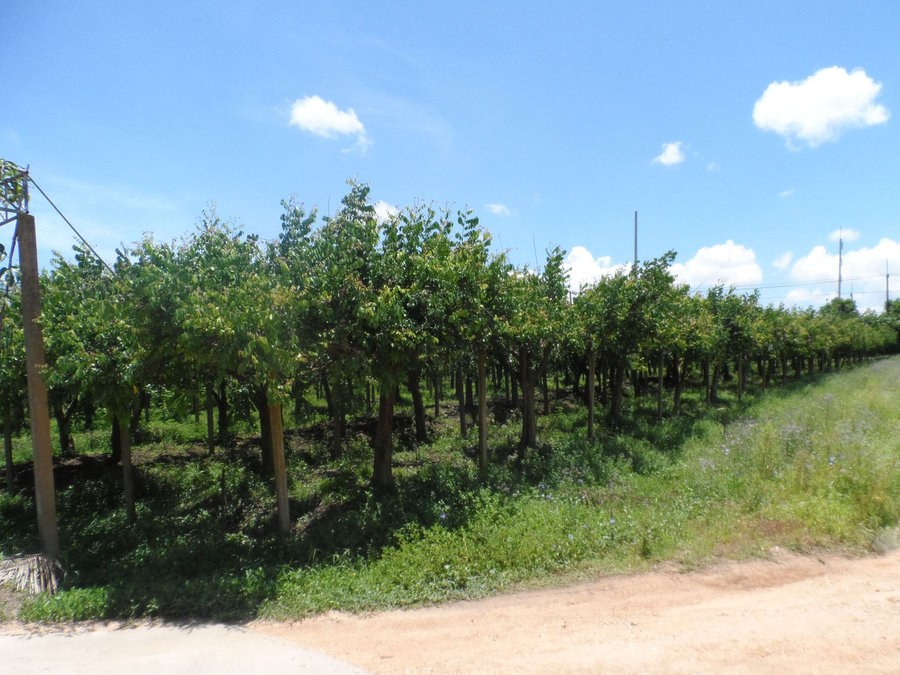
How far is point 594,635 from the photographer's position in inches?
173

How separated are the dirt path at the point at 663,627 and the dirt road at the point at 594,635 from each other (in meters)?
0.01

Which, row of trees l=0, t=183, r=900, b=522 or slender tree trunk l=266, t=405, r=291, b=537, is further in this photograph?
slender tree trunk l=266, t=405, r=291, b=537

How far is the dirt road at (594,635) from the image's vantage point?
12.9ft

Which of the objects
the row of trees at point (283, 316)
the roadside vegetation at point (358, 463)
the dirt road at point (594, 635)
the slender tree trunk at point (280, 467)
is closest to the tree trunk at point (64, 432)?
the roadside vegetation at point (358, 463)

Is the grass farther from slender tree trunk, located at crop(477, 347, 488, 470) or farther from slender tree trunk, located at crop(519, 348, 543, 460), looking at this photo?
slender tree trunk, located at crop(519, 348, 543, 460)

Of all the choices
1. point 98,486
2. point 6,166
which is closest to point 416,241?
point 6,166

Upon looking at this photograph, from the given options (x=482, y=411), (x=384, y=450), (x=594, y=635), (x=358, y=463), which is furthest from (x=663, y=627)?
(x=358, y=463)

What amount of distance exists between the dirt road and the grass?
0.39 m

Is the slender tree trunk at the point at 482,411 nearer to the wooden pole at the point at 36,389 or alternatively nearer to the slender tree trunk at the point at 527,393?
the slender tree trunk at the point at 527,393

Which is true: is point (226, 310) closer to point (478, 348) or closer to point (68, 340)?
point (68, 340)

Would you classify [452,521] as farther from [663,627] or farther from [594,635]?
[663,627]

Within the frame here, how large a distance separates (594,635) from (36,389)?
26.8ft

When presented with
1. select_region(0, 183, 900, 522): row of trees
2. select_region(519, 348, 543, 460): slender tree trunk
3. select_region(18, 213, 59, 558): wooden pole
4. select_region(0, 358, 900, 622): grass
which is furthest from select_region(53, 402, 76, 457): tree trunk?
select_region(519, 348, 543, 460): slender tree trunk

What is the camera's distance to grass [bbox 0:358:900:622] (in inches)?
224
